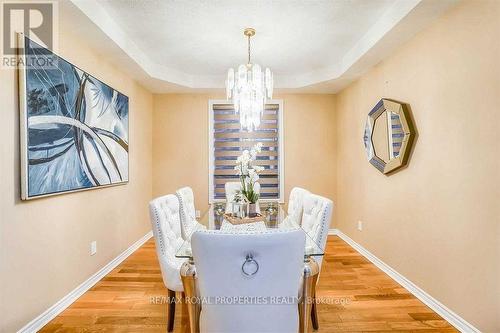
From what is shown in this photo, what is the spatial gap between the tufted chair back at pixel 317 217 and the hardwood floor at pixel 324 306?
67cm

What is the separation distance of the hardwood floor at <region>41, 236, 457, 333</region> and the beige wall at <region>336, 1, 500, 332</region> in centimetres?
24

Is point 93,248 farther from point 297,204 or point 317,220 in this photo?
point 317,220

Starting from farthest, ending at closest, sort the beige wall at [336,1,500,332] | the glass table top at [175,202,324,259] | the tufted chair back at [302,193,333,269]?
the tufted chair back at [302,193,333,269], the beige wall at [336,1,500,332], the glass table top at [175,202,324,259]

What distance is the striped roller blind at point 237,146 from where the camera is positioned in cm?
466

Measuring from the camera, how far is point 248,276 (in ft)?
3.89

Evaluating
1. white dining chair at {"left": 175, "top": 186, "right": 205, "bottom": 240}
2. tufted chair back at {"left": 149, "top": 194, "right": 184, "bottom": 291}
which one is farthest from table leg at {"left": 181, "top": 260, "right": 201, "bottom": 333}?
white dining chair at {"left": 175, "top": 186, "right": 205, "bottom": 240}

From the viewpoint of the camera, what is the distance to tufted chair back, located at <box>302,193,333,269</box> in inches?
74.8

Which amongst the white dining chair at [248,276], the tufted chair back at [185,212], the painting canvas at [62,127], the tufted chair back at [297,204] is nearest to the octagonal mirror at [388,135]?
the tufted chair back at [297,204]

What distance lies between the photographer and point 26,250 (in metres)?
1.96

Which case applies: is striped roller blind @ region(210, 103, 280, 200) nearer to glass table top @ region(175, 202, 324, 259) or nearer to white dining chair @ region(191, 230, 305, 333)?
glass table top @ region(175, 202, 324, 259)

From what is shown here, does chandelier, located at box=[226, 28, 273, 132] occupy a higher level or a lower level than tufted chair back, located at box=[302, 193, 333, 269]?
higher

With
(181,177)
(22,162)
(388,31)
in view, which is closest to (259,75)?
(388,31)

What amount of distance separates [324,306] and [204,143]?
9.98ft

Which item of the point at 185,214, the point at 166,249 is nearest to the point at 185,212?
the point at 185,214
